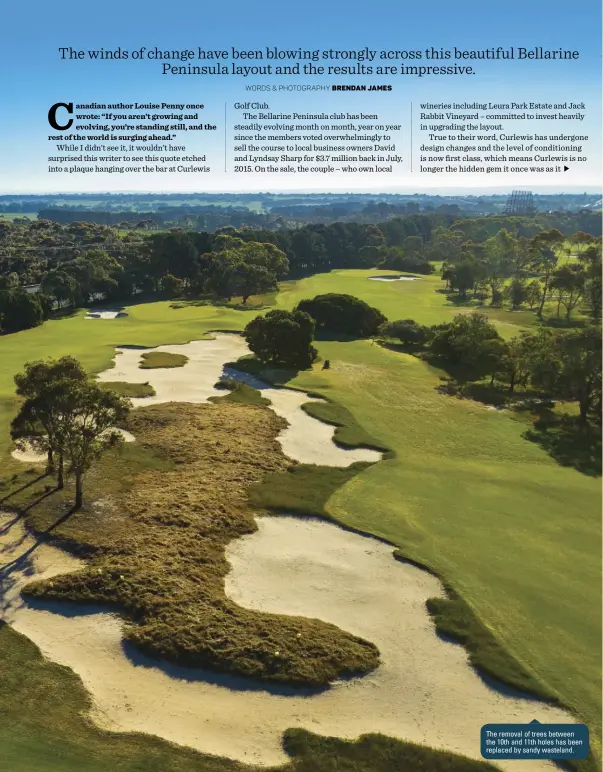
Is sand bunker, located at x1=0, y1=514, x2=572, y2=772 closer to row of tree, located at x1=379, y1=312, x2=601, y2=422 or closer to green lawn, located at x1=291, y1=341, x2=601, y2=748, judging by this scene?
green lawn, located at x1=291, y1=341, x2=601, y2=748

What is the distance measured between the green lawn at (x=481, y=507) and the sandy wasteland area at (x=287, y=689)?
6.94ft

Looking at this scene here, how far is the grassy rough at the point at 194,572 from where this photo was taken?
23453 millimetres

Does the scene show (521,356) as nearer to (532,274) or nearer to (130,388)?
(130,388)

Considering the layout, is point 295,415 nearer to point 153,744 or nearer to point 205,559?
point 205,559

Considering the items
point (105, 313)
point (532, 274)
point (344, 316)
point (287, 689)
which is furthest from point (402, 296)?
point (287, 689)

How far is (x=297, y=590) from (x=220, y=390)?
32.9 m

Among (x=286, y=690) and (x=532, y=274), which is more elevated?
(x=532, y=274)

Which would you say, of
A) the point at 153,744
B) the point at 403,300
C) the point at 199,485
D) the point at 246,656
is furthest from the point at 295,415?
the point at 403,300

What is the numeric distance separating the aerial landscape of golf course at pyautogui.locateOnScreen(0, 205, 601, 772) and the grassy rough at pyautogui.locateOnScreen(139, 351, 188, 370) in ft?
44.1

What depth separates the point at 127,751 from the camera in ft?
62.4

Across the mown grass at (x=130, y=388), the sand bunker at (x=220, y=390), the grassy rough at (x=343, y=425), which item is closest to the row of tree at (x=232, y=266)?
the sand bunker at (x=220, y=390)

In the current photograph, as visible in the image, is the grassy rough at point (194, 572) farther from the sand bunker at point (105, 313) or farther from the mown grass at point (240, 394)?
the sand bunker at point (105, 313)

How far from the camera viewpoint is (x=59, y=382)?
32688mm
